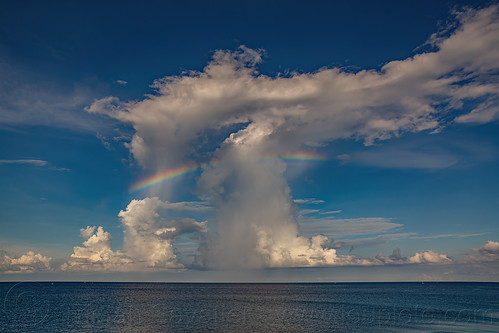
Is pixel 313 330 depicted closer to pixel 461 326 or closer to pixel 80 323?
pixel 461 326

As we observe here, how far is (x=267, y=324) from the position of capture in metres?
80.8

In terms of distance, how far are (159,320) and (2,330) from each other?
3129 cm

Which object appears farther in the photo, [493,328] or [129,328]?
[129,328]

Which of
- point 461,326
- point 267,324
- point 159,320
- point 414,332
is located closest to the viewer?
point 414,332

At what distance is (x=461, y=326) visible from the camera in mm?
74312

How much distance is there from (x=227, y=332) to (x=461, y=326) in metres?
46.6

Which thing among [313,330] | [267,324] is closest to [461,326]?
[313,330]

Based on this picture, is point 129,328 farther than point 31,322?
No

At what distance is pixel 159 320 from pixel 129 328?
535 inches

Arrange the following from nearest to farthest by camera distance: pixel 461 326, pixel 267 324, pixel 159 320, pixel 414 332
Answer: pixel 414 332 → pixel 461 326 → pixel 267 324 → pixel 159 320

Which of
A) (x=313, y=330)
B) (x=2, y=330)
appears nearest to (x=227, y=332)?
(x=313, y=330)

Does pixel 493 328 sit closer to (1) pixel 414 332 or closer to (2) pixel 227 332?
(1) pixel 414 332

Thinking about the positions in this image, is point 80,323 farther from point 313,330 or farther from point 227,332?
point 313,330

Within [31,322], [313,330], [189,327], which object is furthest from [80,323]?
[313,330]
